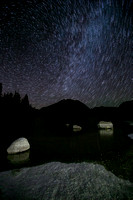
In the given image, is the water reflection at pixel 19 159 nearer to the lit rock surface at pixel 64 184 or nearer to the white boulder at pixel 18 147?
the white boulder at pixel 18 147

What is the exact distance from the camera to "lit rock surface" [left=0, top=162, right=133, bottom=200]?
5039 mm

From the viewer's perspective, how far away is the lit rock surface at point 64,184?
5039mm

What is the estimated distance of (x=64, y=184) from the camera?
19.5ft

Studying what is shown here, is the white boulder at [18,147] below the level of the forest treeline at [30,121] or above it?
above

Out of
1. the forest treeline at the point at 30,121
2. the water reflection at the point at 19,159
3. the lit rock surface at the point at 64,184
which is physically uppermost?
the lit rock surface at the point at 64,184

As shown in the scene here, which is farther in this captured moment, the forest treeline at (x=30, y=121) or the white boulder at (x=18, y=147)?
the forest treeline at (x=30, y=121)

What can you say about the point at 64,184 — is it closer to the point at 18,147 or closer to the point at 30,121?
the point at 18,147

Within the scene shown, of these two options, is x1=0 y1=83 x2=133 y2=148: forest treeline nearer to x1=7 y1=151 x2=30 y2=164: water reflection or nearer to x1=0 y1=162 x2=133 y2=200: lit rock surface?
x1=7 y1=151 x2=30 y2=164: water reflection

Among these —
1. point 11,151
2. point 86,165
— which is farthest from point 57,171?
point 11,151

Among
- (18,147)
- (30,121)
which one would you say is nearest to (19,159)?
(18,147)

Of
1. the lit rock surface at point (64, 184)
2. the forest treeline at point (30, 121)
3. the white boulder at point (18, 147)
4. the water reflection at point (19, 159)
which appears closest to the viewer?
the lit rock surface at point (64, 184)

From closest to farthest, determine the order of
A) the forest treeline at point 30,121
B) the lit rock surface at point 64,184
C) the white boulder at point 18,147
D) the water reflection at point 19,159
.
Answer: the lit rock surface at point 64,184
the water reflection at point 19,159
the white boulder at point 18,147
the forest treeline at point 30,121

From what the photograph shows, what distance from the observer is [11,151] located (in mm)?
10961

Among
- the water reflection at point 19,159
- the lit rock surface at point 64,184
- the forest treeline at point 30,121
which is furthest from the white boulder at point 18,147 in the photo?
the forest treeline at point 30,121
